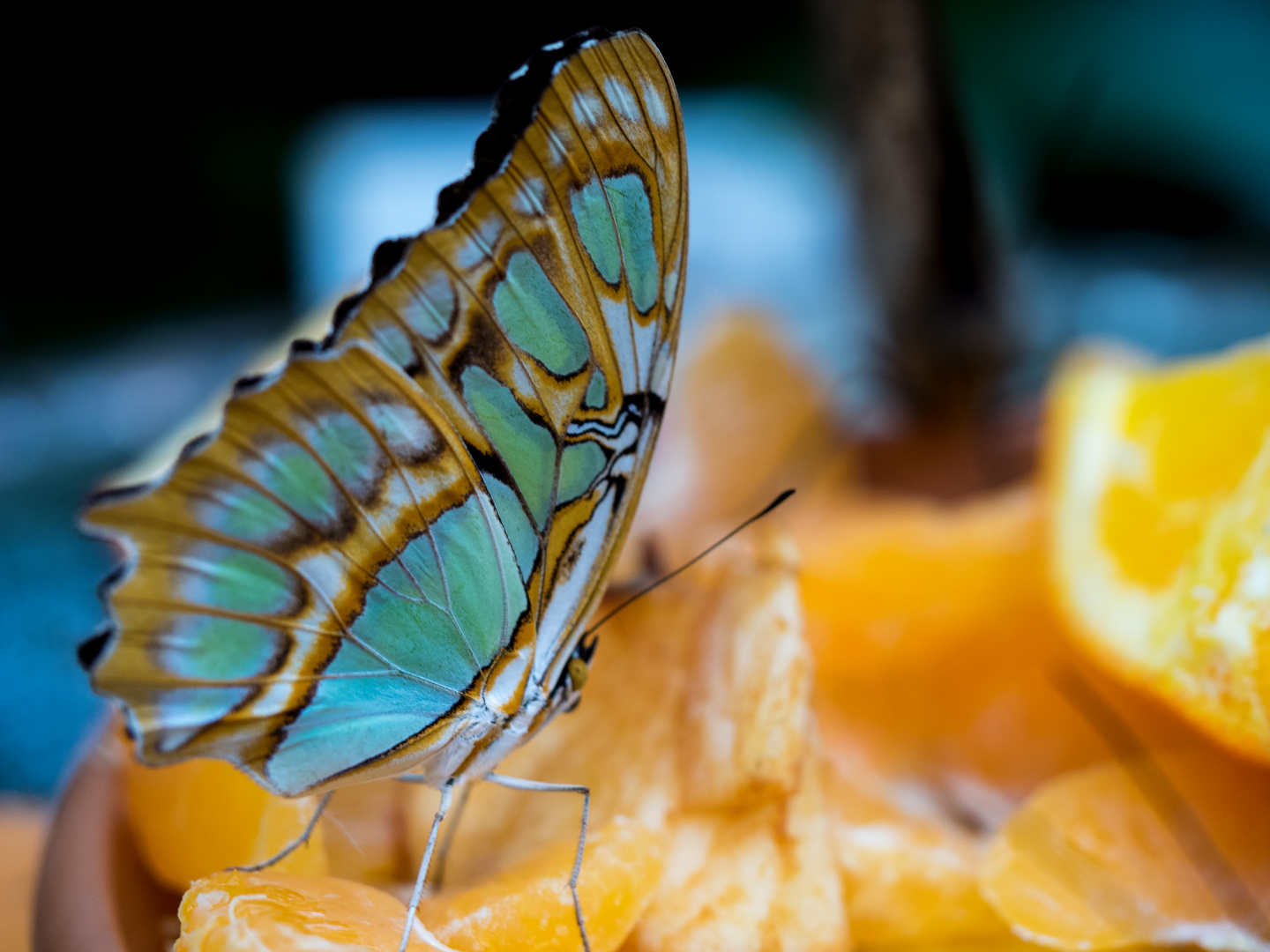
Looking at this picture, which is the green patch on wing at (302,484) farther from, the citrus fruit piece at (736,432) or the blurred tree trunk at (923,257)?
the blurred tree trunk at (923,257)

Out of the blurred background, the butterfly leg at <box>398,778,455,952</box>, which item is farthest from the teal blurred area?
the butterfly leg at <box>398,778,455,952</box>

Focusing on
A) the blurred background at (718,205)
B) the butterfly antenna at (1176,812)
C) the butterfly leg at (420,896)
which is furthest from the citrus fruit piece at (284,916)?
the blurred background at (718,205)

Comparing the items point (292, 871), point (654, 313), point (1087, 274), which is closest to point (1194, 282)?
point (1087, 274)

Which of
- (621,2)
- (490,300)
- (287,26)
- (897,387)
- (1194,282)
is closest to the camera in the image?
(490,300)

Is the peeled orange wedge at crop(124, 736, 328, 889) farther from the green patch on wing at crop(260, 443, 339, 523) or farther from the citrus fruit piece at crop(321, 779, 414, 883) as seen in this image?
the green patch on wing at crop(260, 443, 339, 523)

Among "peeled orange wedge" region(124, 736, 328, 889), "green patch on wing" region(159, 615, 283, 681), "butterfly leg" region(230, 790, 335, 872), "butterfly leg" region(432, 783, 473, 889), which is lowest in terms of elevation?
"butterfly leg" region(432, 783, 473, 889)

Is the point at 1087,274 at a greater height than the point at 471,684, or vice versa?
the point at 471,684

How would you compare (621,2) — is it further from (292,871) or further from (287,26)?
(292,871)
